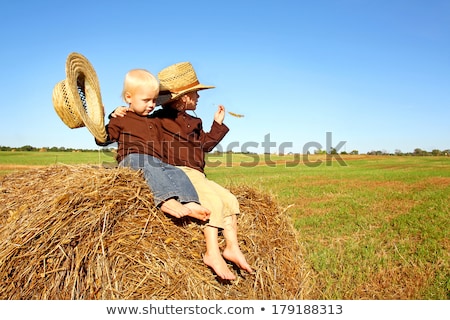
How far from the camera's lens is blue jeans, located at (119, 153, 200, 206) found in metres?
3.49

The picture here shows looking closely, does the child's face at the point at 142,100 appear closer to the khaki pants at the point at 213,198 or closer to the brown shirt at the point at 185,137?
the brown shirt at the point at 185,137

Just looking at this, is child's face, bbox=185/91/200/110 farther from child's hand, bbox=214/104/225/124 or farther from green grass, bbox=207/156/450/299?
green grass, bbox=207/156/450/299

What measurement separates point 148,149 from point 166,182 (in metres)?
0.49

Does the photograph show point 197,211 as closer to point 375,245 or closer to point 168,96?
point 168,96

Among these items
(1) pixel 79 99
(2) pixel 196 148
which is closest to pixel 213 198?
(2) pixel 196 148

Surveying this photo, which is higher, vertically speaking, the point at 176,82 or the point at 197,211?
the point at 176,82

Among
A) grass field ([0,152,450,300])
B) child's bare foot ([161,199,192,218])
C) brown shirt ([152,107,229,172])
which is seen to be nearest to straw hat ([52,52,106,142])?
brown shirt ([152,107,229,172])

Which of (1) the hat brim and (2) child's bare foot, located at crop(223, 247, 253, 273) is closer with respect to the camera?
(2) child's bare foot, located at crop(223, 247, 253, 273)

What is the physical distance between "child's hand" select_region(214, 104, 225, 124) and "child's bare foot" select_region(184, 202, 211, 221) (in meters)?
1.21

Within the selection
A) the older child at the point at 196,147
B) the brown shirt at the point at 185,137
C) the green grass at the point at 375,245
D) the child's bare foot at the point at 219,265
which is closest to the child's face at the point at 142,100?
the older child at the point at 196,147

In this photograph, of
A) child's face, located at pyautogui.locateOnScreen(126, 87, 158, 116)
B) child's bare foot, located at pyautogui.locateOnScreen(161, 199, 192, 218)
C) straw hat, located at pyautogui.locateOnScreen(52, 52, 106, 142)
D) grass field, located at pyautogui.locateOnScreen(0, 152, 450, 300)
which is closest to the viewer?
child's bare foot, located at pyautogui.locateOnScreen(161, 199, 192, 218)

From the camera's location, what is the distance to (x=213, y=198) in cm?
369

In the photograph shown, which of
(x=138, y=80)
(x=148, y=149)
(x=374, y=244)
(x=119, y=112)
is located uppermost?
(x=138, y=80)

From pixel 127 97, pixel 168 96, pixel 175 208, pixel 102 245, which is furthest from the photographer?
pixel 168 96
